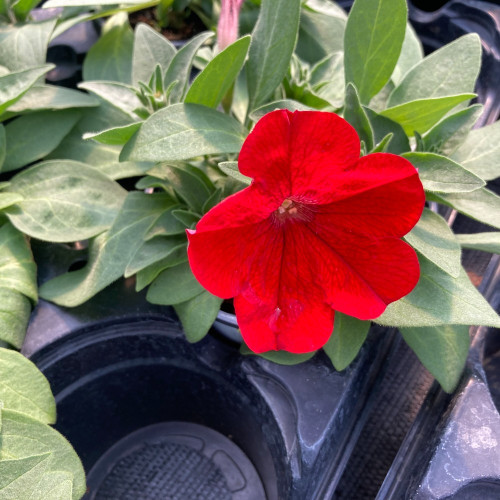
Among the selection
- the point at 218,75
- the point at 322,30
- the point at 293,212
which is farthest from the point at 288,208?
the point at 322,30

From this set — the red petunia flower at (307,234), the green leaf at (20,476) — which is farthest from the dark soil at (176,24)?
the green leaf at (20,476)

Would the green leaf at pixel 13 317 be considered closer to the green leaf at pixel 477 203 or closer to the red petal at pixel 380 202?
the red petal at pixel 380 202

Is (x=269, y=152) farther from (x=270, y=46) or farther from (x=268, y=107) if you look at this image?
(x=270, y=46)

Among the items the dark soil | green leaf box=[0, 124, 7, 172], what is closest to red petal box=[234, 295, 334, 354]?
green leaf box=[0, 124, 7, 172]

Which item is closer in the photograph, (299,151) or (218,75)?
(299,151)

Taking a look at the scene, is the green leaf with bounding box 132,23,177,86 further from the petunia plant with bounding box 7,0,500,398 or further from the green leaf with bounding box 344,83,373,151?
the green leaf with bounding box 344,83,373,151

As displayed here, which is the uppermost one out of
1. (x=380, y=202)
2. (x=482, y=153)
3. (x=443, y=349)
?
(x=380, y=202)
